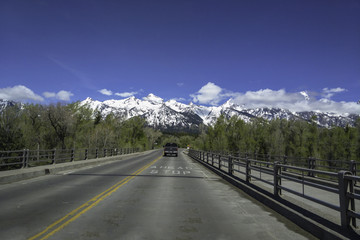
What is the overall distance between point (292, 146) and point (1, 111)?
50845 mm

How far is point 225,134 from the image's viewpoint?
54156 millimetres

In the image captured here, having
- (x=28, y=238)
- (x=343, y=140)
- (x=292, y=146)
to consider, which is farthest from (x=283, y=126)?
(x=28, y=238)

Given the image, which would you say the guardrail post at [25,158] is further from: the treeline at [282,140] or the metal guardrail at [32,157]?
the treeline at [282,140]

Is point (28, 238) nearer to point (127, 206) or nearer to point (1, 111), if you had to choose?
point (127, 206)

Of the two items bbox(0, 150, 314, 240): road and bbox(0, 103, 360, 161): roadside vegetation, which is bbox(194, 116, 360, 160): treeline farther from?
bbox(0, 150, 314, 240): road

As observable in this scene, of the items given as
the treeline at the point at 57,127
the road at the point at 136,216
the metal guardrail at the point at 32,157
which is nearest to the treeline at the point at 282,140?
the metal guardrail at the point at 32,157

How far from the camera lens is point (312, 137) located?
52.8 metres

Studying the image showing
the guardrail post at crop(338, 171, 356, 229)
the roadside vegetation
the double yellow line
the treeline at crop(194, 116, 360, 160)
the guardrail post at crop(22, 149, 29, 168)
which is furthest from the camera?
the treeline at crop(194, 116, 360, 160)

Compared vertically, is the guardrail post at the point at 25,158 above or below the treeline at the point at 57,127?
below

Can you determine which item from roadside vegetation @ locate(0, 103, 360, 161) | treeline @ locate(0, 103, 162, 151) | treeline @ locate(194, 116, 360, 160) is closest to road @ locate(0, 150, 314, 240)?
treeline @ locate(0, 103, 162, 151)

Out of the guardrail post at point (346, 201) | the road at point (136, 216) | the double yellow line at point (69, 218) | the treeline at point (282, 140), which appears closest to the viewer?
the guardrail post at point (346, 201)

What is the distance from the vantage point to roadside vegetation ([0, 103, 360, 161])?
4441 cm

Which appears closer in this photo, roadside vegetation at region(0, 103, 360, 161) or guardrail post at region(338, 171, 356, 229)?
guardrail post at region(338, 171, 356, 229)

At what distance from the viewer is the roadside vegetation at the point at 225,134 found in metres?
44.4
